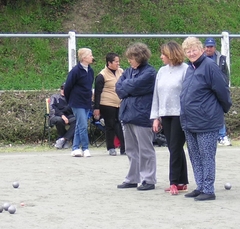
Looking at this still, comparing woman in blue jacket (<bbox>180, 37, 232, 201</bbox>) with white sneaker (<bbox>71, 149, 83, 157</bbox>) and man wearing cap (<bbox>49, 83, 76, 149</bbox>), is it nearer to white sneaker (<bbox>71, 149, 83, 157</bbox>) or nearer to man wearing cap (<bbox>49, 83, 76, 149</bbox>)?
white sneaker (<bbox>71, 149, 83, 157</bbox>)

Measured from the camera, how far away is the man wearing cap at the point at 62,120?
14953 mm

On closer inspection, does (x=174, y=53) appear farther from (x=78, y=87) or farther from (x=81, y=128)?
(x=81, y=128)

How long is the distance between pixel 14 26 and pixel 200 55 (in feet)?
48.3

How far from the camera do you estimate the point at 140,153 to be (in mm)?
9844

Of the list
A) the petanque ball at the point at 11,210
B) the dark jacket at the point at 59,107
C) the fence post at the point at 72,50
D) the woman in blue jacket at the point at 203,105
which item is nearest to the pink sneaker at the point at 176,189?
the woman in blue jacket at the point at 203,105

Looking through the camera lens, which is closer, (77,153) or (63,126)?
(77,153)

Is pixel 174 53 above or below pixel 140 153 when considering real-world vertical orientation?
above

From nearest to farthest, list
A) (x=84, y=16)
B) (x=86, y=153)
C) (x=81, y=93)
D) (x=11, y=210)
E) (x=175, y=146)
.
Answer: (x=11, y=210) < (x=175, y=146) < (x=81, y=93) < (x=86, y=153) < (x=84, y=16)

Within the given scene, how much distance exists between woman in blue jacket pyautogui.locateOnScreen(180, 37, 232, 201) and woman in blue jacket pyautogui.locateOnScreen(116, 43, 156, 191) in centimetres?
78

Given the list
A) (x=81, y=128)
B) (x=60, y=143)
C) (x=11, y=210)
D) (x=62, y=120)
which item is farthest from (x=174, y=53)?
(x=60, y=143)

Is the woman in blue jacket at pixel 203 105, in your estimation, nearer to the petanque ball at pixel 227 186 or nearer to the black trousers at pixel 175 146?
the black trousers at pixel 175 146

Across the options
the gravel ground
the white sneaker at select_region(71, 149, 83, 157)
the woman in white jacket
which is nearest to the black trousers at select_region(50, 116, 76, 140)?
the white sneaker at select_region(71, 149, 83, 157)

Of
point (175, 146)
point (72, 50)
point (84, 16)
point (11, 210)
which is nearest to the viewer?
point (11, 210)

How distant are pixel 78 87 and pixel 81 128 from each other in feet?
2.46
